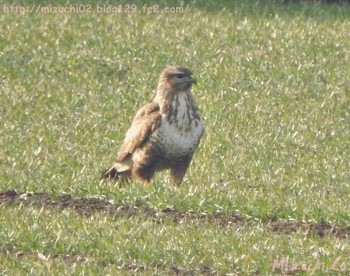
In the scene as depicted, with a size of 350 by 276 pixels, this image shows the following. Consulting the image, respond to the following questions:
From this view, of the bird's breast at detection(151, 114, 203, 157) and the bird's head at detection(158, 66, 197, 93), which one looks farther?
the bird's head at detection(158, 66, 197, 93)

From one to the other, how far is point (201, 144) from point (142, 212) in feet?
9.14

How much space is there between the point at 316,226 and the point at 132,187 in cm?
159

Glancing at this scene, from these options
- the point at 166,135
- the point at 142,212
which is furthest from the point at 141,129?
the point at 142,212

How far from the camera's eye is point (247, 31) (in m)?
16.5

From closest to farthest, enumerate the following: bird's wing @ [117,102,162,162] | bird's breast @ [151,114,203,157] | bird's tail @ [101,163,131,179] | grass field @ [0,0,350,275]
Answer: grass field @ [0,0,350,275]
bird's breast @ [151,114,203,157]
bird's wing @ [117,102,162,162]
bird's tail @ [101,163,131,179]

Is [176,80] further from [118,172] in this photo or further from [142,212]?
[142,212]

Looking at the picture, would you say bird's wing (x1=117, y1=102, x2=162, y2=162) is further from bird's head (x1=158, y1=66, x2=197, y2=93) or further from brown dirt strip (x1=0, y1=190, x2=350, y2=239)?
brown dirt strip (x1=0, y1=190, x2=350, y2=239)

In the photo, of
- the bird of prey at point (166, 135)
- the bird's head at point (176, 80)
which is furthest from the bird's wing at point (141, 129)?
the bird's head at point (176, 80)

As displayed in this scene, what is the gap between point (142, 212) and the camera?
10.0 metres

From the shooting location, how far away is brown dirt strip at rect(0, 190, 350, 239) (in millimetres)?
9703

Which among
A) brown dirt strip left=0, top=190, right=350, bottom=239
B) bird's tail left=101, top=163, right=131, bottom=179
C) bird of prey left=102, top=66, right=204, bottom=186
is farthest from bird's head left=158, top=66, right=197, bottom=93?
brown dirt strip left=0, top=190, right=350, bottom=239

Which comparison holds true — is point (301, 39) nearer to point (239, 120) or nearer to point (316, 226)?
point (239, 120)

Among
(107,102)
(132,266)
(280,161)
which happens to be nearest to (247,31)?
(107,102)

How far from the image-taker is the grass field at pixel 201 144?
28.8 ft
